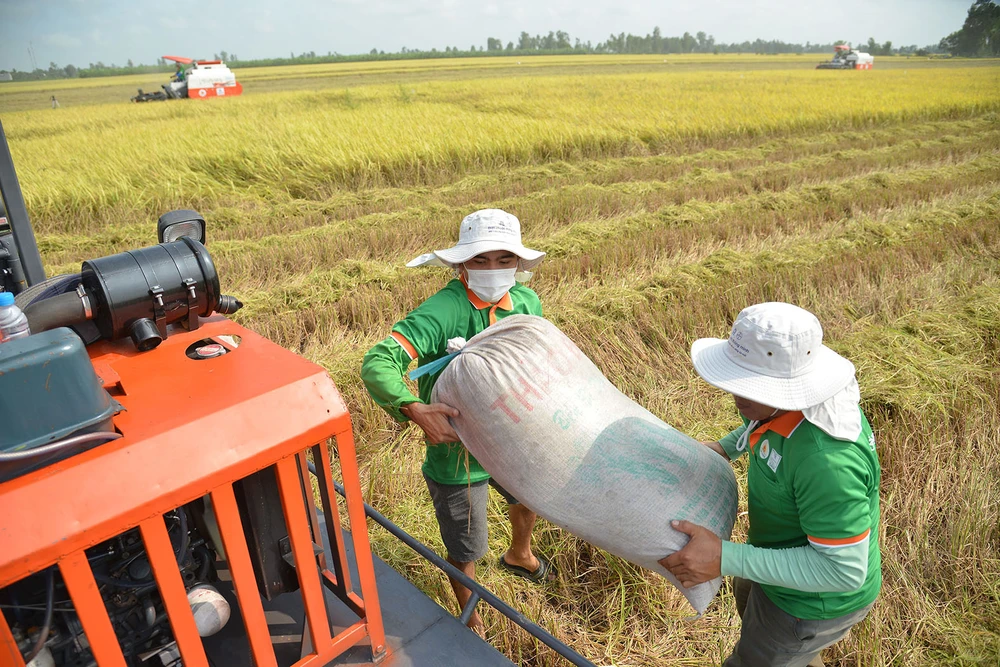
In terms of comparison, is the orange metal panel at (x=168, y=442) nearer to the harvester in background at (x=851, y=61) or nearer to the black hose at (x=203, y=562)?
the black hose at (x=203, y=562)

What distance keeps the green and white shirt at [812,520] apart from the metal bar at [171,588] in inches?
43.8

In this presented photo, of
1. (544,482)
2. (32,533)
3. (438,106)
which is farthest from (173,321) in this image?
(438,106)

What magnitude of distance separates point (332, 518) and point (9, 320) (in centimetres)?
76

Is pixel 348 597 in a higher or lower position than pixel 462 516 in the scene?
higher

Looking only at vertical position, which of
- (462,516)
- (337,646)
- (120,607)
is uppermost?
(120,607)

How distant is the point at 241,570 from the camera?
126 centimetres

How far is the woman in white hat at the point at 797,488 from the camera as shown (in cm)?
133

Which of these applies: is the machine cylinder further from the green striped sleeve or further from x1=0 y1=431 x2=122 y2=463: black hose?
the green striped sleeve

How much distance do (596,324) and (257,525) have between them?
3034 mm

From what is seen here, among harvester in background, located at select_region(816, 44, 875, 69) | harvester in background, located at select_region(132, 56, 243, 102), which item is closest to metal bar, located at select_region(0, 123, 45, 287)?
harvester in background, located at select_region(132, 56, 243, 102)

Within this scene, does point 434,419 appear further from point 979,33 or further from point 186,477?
Answer: point 979,33

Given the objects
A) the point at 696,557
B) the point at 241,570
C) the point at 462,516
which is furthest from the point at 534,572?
the point at 241,570

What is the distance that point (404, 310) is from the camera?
4.64 m

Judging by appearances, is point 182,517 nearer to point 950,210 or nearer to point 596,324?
point 596,324
